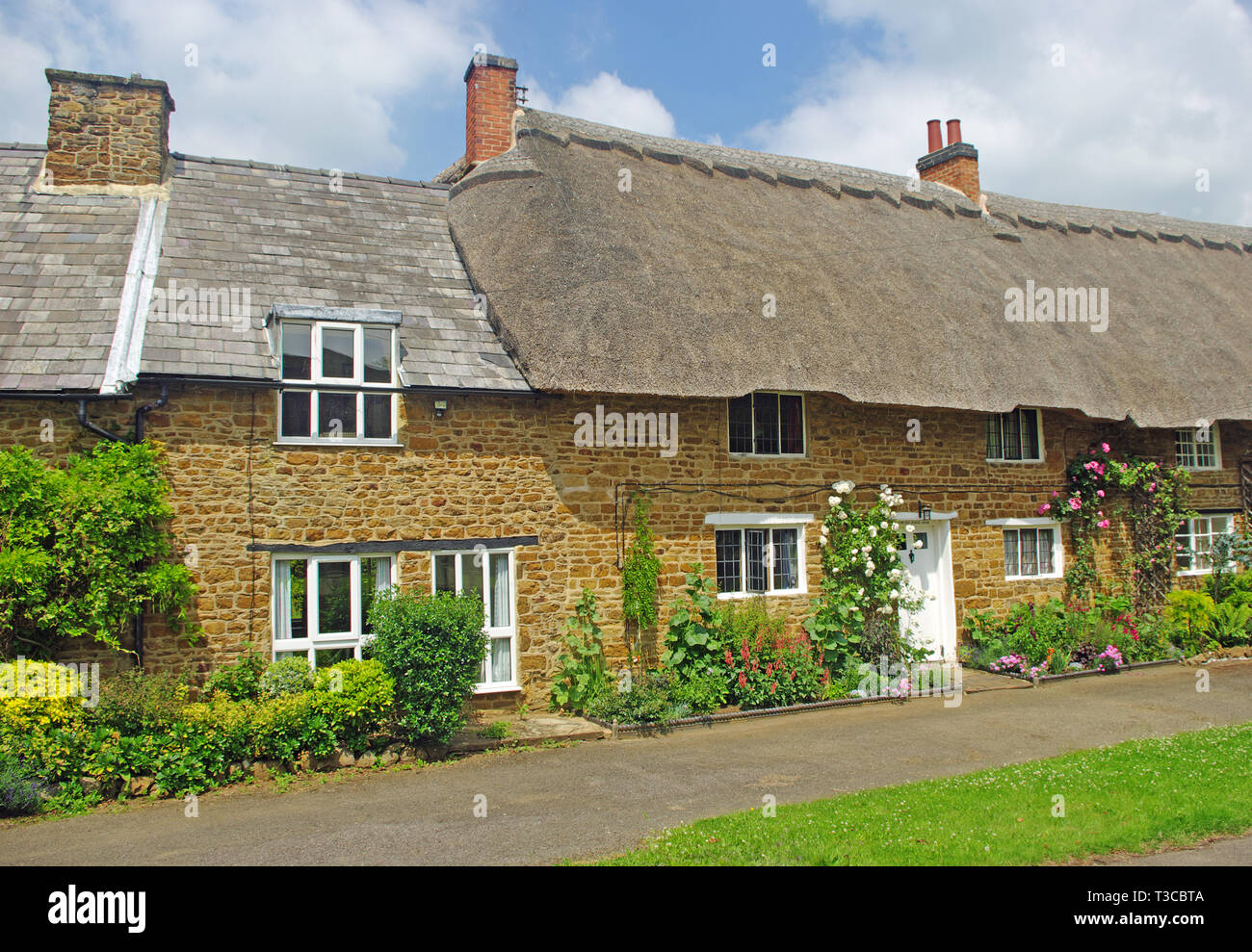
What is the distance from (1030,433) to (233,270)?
12698 millimetres

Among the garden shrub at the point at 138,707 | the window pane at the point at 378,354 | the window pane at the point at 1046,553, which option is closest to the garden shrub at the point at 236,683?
the garden shrub at the point at 138,707

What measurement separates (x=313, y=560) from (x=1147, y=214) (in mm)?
21443

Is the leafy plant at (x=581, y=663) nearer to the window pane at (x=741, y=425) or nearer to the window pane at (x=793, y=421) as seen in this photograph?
the window pane at (x=741, y=425)

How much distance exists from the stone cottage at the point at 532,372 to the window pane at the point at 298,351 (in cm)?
4

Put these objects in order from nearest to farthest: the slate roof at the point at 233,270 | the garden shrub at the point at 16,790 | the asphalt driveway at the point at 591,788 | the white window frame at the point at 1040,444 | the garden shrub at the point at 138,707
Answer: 1. the asphalt driveway at the point at 591,788
2. the garden shrub at the point at 16,790
3. the garden shrub at the point at 138,707
4. the slate roof at the point at 233,270
5. the white window frame at the point at 1040,444

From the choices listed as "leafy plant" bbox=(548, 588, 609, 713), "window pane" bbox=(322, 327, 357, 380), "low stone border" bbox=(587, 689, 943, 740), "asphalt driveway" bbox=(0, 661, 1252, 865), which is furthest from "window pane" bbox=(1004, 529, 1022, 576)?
"window pane" bbox=(322, 327, 357, 380)

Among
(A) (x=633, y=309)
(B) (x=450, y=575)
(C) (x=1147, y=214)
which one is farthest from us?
(C) (x=1147, y=214)

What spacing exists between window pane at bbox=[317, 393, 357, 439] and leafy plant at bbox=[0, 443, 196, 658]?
6.27 feet

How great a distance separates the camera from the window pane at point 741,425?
43.1ft

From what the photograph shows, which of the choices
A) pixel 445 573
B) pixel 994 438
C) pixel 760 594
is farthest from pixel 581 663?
pixel 994 438

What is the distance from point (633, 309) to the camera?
12109 millimetres

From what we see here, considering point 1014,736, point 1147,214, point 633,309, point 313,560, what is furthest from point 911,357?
point 1147,214

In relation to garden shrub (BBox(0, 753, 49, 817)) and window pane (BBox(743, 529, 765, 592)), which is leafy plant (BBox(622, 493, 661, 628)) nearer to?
window pane (BBox(743, 529, 765, 592))
